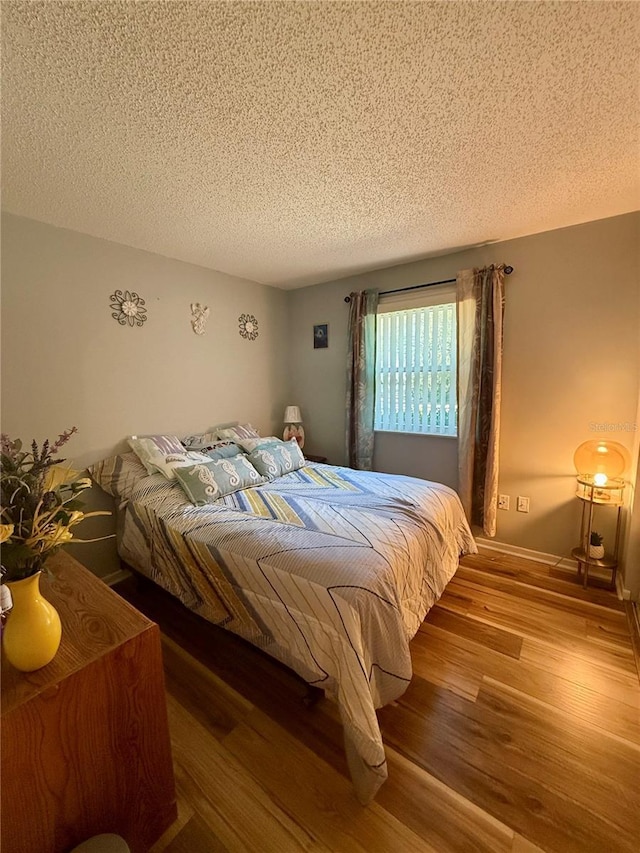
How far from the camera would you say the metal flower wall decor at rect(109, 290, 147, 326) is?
2.39 m

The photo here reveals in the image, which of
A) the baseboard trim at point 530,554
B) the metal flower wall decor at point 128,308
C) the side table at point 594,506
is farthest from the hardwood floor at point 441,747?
the metal flower wall decor at point 128,308

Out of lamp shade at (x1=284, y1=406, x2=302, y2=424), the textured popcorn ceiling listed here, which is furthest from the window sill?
the textured popcorn ceiling

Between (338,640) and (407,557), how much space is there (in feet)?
1.63

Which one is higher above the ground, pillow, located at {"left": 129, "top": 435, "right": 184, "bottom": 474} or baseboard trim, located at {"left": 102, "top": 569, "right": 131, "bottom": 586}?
pillow, located at {"left": 129, "top": 435, "right": 184, "bottom": 474}

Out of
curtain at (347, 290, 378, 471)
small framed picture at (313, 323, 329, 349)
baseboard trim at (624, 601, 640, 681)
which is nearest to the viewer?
baseboard trim at (624, 601, 640, 681)

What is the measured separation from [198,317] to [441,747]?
10.3ft

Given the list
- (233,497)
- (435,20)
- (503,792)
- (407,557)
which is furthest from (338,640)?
(435,20)

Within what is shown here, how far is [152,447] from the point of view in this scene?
237cm

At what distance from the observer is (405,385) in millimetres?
3068

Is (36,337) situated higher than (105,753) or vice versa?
(36,337)

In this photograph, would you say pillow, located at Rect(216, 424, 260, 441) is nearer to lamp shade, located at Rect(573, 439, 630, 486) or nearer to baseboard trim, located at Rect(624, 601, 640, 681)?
lamp shade, located at Rect(573, 439, 630, 486)

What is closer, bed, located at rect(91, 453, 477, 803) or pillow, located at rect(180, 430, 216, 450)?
bed, located at rect(91, 453, 477, 803)

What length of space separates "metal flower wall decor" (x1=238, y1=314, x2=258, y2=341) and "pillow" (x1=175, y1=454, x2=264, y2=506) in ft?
4.95

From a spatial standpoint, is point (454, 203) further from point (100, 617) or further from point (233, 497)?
point (100, 617)
